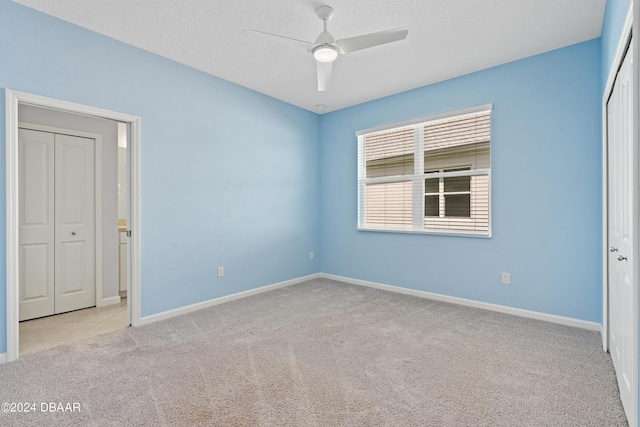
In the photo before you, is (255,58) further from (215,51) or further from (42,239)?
(42,239)

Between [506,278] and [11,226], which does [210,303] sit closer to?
[11,226]

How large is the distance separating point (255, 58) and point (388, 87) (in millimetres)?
1718

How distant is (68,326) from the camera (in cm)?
329

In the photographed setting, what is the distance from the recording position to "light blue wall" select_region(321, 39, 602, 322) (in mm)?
3057

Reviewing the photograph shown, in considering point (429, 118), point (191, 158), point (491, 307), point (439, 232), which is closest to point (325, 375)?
point (491, 307)

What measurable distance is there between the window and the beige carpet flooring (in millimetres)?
1223

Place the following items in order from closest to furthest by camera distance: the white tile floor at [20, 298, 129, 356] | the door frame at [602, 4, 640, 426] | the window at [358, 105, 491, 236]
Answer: the door frame at [602, 4, 640, 426], the white tile floor at [20, 298, 129, 356], the window at [358, 105, 491, 236]

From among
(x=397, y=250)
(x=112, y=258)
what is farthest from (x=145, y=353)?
(x=397, y=250)

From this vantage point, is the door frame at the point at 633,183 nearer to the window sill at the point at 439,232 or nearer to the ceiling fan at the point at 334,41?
the window sill at the point at 439,232

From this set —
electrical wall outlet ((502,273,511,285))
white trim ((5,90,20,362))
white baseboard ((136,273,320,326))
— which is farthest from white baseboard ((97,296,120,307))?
electrical wall outlet ((502,273,511,285))

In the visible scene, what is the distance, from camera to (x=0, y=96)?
241cm

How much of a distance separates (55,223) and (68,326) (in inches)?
45.6

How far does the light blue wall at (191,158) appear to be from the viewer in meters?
→ 2.64

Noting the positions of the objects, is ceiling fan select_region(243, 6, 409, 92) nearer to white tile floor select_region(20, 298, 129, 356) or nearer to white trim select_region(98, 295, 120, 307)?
white tile floor select_region(20, 298, 129, 356)
